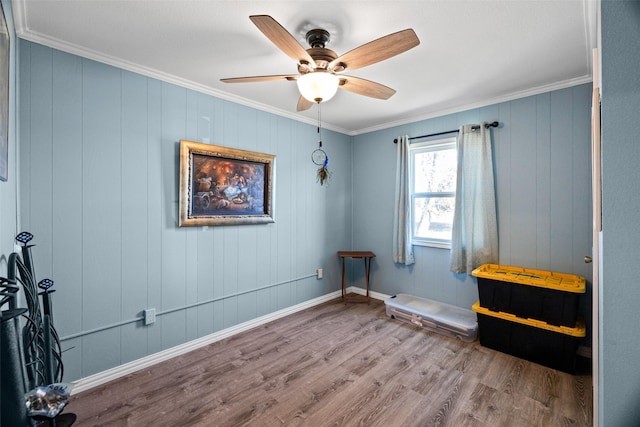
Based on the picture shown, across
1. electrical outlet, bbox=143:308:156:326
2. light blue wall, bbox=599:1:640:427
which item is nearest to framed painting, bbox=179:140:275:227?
electrical outlet, bbox=143:308:156:326

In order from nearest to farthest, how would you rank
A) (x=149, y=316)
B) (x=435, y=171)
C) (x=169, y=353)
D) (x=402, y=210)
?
(x=149, y=316), (x=169, y=353), (x=435, y=171), (x=402, y=210)

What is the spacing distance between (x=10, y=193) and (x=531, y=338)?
379 centimetres

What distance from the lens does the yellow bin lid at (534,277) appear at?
2.31m

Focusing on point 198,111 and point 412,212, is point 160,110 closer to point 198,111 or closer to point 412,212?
point 198,111

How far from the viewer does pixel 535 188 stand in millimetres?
2779

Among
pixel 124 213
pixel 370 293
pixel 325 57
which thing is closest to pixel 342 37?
pixel 325 57

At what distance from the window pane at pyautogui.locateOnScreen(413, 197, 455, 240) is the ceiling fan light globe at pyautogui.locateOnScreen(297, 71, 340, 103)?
2296mm

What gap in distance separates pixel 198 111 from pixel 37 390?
2292 mm

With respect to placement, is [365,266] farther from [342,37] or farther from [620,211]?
[620,211]

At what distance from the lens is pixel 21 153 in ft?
6.01

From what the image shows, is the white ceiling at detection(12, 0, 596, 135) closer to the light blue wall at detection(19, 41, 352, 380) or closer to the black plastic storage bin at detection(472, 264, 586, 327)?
the light blue wall at detection(19, 41, 352, 380)

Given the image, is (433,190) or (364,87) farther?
(433,190)

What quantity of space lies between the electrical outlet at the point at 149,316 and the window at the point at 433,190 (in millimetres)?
2957

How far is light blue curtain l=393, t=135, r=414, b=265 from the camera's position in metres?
3.64
